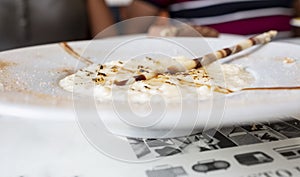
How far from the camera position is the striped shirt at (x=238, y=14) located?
189 cm

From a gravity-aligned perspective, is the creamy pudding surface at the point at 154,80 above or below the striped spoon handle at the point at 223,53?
below

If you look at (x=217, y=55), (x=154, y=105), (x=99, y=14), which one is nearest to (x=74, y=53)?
(x=217, y=55)

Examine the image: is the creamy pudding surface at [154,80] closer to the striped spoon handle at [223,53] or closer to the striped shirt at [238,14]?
the striped spoon handle at [223,53]

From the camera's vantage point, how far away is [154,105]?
16.7 inches

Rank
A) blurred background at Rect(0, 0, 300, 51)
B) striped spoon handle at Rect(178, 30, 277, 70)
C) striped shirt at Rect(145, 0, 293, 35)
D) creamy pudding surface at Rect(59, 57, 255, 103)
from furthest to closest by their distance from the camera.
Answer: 1. striped shirt at Rect(145, 0, 293, 35)
2. blurred background at Rect(0, 0, 300, 51)
3. striped spoon handle at Rect(178, 30, 277, 70)
4. creamy pudding surface at Rect(59, 57, 255, 103)

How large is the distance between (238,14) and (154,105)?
157 cm

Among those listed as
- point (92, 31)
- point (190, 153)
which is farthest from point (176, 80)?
point (92, 31)

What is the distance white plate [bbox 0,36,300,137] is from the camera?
1.38 ft

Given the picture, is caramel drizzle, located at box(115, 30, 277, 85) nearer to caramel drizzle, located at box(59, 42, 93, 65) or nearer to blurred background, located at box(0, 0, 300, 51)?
caramel drizzle, located at box(59, 42, 93, 65)

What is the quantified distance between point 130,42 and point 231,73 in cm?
30

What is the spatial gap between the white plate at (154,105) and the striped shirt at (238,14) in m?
0.99

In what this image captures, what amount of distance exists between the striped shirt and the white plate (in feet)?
3.26

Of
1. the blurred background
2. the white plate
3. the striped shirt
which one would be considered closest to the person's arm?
the blurred background

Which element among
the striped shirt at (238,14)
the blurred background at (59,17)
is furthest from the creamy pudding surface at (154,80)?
the striped shirt at (238,14)
